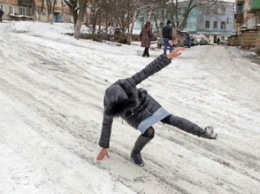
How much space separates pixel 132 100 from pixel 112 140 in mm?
1271

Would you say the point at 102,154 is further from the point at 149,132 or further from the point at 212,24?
the point at 212,24

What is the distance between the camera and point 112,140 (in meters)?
5.33

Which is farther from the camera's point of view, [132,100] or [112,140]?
[112,140]

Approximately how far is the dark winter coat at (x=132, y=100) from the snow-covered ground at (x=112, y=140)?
2.10ft

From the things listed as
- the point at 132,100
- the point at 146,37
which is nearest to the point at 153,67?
the point at 132,100

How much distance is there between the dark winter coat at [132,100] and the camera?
4.20m

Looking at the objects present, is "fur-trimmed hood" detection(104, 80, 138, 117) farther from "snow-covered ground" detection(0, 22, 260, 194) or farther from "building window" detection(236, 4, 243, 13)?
"building window" detection(236, 4, 243, 13)

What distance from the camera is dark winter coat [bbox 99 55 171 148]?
420 cm

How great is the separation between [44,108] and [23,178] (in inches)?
107

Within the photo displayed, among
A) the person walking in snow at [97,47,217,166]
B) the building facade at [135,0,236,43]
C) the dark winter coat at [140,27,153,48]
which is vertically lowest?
the person walking in snow at [97,47,217,166]

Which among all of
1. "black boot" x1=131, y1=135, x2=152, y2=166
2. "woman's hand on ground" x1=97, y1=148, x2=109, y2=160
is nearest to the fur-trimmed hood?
"black boot" x1=131, y1=135, x2=152, y2=166

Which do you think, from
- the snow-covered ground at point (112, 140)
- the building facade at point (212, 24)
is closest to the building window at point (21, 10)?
the building facade at point (212, 24)

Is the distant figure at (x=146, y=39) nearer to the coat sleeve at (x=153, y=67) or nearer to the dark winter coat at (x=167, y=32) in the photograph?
the dark winter coat at (x=167, y=32)

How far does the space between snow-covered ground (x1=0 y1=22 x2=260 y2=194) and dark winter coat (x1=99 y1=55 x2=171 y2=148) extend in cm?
64
